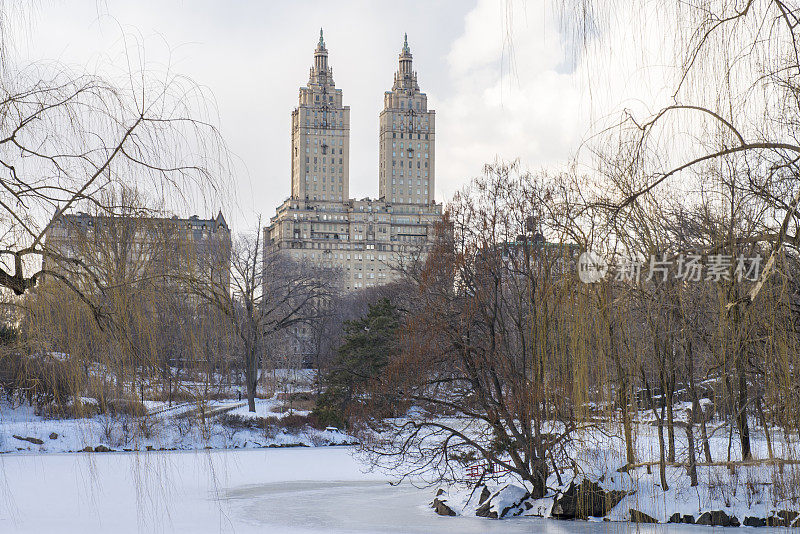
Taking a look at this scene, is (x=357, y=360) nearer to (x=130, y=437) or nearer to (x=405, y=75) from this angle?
(x=130, y=437)

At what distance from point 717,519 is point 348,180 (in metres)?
106

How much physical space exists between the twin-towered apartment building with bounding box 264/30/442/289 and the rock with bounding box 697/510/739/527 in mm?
83374

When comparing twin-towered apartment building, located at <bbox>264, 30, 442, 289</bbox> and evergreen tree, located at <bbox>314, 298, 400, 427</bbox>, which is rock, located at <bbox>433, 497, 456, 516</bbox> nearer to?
evergreen tree, located at <bbox>314, 298, 400, 427</bbox>

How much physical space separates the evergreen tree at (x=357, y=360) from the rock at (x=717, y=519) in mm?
9786

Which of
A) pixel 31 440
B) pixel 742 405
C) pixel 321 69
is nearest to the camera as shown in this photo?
pixel 742 405

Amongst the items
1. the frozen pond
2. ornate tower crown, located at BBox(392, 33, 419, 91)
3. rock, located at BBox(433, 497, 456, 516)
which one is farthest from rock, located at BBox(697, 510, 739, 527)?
ornate tower crown, located at BBox(392, 33, 419, 91)

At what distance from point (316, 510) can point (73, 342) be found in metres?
10.1

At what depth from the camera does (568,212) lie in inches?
164

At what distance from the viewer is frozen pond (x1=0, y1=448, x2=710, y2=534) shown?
11.4 m

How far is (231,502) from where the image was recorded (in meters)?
14.6

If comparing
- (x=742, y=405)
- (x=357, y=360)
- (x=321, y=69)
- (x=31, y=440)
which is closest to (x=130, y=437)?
(x=742, y=405)

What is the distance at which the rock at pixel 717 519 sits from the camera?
11.1m

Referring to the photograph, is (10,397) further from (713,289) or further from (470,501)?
(470,501)

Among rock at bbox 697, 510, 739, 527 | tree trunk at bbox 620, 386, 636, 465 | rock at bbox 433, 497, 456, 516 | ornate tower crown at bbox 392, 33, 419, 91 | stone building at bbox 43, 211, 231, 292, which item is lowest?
rock at bbox 433, 497, 456, 516
